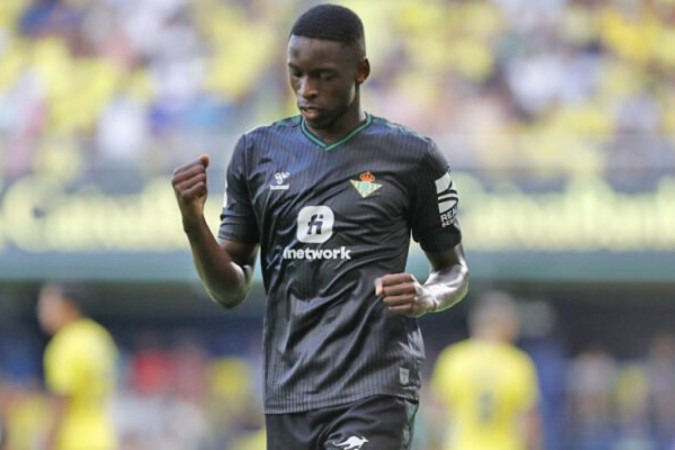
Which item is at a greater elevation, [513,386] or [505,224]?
[505,224]

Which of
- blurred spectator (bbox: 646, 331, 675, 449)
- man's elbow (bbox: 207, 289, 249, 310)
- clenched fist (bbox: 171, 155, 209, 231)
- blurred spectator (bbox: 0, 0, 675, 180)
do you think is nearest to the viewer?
clenched fist (bbox: 171, 155, 209, 231)

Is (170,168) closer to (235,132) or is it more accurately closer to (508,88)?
(235,132)

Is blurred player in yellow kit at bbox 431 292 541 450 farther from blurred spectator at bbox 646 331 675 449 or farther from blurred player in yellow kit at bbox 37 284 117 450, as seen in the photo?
blurred spectator at bbox 646 331 675 449

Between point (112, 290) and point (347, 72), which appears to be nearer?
point (347, 72)

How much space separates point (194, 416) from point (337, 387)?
11163 millimetres

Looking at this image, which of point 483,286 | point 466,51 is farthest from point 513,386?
point 466,51

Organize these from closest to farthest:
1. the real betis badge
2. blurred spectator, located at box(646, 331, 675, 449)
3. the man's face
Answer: the man's face → the real betis badge → blurred spectator, located at box(646, 331, 675, 449)

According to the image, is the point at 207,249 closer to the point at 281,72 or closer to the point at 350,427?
the point at 350,427

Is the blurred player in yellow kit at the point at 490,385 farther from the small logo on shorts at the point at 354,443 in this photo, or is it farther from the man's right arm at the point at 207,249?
the small logo on shorts at the point at 354,443

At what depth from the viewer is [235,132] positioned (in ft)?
47.3

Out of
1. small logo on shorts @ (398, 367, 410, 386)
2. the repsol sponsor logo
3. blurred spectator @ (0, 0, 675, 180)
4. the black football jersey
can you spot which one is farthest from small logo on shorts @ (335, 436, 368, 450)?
blurred spectator @ (0, 0, 675, 180)

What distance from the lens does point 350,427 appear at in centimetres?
421

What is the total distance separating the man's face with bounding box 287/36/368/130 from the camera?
425 centimetres

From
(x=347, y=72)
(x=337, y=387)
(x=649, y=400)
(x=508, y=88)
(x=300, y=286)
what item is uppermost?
(x=508, y=88)
